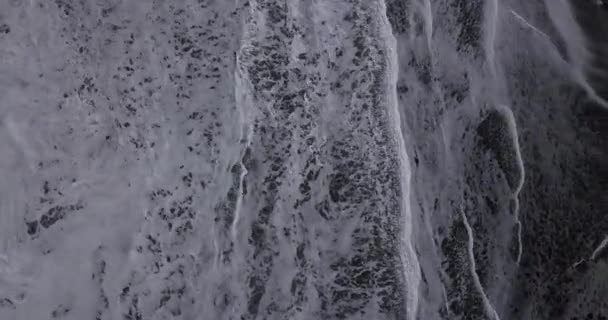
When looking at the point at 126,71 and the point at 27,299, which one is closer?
the point at 27,299

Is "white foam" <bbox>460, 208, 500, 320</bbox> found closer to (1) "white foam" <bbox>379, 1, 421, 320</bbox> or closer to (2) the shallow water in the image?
(2) the shallow water

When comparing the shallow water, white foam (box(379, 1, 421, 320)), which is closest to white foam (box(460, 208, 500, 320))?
the shallow water

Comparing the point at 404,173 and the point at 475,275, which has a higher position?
the point at 404,173

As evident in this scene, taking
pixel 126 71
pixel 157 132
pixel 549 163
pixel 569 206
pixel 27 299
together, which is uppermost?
pixel 126 71

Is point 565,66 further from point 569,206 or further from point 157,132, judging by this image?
point 157,132

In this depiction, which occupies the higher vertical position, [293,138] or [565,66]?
[565,66]

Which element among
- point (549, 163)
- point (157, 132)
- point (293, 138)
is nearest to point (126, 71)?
point (157, 132)

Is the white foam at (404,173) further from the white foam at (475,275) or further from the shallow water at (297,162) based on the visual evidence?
the white foam at (475,275)

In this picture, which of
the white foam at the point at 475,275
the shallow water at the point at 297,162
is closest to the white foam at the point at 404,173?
the shallow water at the point at 297,162

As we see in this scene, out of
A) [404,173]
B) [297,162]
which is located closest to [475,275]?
[404,173]

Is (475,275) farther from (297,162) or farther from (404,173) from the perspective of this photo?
(297,162)

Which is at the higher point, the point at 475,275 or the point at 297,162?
the point at 297,162
